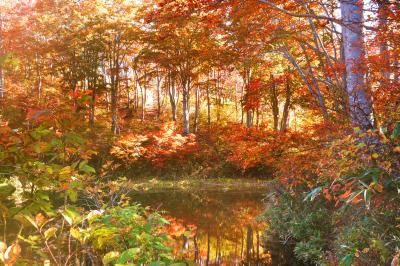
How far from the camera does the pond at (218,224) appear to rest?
693 centimetres

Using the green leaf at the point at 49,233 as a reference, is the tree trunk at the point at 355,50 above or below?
above

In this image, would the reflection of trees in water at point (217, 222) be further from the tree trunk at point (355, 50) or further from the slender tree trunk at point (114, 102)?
the slender tree trunk at point (114, 102)

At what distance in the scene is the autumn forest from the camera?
5.59 ft

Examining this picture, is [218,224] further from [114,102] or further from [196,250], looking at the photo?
[114,102]

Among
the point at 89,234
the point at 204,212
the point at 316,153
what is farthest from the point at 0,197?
the point at 204,212

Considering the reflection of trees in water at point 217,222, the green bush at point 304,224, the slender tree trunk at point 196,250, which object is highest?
the green bush at point 304,224

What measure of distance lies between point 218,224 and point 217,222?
0.23 meters

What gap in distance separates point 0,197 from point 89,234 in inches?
16.9

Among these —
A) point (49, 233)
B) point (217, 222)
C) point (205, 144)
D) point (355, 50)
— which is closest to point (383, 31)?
point (355, 50)

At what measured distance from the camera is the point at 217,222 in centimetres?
970

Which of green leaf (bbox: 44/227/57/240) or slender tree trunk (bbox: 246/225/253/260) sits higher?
green leaf (bbox: 44/227/57/240)

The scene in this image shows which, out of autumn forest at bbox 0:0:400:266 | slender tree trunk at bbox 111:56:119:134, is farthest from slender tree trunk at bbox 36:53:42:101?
slender tree trunk at bbox 111:56:119:134

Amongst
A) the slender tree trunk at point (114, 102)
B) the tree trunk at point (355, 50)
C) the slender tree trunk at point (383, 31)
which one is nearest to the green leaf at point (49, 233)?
the slender tree trunk at point (383, 31)

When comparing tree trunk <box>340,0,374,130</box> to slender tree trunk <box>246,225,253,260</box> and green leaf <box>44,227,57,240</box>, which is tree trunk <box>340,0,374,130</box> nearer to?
slender tree trunk <box>246,225,253,260</box>
